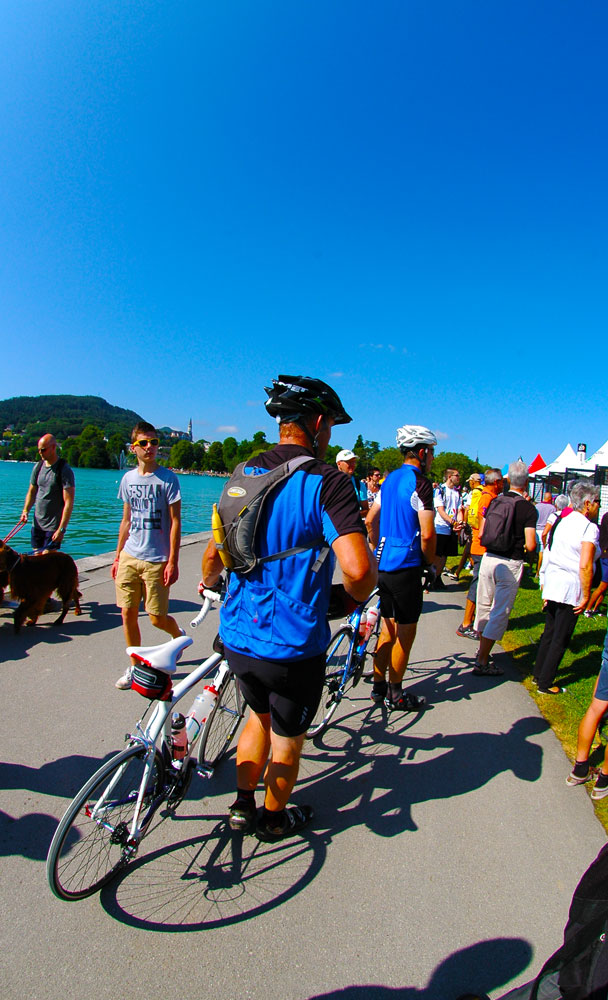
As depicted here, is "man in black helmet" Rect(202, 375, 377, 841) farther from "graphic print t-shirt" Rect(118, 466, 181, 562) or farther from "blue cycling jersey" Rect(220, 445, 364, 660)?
"graphic print t-shirt" Rect(118, 466, 181, 562)

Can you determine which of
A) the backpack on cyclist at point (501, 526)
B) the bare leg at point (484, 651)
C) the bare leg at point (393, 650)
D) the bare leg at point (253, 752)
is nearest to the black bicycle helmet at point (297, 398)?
the bare leg at point (253, 752)

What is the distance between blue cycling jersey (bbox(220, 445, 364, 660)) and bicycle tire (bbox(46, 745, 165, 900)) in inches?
28.5

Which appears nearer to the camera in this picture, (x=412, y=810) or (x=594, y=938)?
(x=594, y=938)

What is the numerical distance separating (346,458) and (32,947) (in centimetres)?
562

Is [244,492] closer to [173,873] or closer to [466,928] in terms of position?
[173,873]

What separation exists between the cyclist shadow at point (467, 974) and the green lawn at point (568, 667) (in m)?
1.22

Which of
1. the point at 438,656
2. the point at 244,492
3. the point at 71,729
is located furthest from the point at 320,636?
the point at 438,656

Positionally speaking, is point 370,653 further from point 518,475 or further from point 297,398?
point 297,398

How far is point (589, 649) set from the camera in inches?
238

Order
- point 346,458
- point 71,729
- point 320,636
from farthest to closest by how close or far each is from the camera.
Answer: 1. point 346,458
2. point 71,729
3. point 320,636

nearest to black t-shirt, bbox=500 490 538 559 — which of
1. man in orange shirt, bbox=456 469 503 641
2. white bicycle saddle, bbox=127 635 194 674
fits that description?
man in orange shirt, bbox=456 469 503 641

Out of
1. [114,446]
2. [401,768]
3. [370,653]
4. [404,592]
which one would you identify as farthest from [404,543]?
[114,446]

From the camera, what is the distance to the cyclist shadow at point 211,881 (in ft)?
7.03

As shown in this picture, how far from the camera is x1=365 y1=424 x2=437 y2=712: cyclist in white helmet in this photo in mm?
3973
